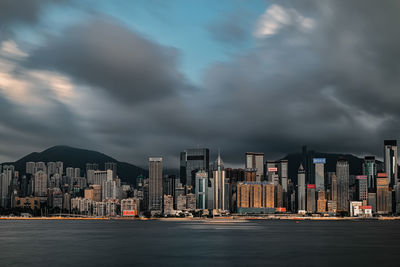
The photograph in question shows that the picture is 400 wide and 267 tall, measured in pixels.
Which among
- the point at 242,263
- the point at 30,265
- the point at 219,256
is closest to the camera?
the point at 30,265

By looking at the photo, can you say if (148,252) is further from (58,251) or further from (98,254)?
A: (58,251)

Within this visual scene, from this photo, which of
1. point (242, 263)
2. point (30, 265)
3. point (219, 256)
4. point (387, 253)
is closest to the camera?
point (30, 265)

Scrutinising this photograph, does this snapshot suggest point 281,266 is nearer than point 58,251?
Yes

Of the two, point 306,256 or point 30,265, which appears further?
point 306,256

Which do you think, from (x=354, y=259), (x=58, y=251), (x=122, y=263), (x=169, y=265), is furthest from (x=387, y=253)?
(x=58, y=251)

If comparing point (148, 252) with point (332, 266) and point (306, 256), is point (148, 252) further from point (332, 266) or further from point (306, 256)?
point (332, 266)

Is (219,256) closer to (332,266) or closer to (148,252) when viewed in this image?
(148,252)

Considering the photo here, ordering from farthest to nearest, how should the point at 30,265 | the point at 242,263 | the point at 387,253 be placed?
the point at 387,253
the point at 242,263
the point at 30,265

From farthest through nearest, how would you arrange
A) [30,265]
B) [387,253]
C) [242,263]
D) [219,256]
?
[387,253] < [219,256] < [242,263] < [30,265]

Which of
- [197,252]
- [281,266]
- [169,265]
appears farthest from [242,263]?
[197,252]
